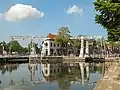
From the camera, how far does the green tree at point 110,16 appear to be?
3038 cm

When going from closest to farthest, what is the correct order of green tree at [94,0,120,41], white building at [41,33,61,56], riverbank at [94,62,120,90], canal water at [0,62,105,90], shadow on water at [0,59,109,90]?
riverbank at [94,62,120,90] → green tree at [94,0,120,41] → canal water at [0,62,105,90] → shadow on water at [0,59,109,90] → white building at [41,33,61,56]

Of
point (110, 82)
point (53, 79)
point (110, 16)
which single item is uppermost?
point (110, 16)

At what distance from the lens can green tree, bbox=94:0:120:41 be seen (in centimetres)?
3038

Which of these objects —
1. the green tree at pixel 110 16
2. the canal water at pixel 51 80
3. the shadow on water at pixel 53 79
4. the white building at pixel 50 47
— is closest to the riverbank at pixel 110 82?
the green tree at pixel 110 16

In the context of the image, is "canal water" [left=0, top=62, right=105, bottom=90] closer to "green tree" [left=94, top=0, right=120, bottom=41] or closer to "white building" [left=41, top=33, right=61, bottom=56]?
"green tree" [left=94, top=0, right=120, bottom=41]

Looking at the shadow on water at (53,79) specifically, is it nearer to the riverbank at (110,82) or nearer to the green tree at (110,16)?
the green tree at (110,16)

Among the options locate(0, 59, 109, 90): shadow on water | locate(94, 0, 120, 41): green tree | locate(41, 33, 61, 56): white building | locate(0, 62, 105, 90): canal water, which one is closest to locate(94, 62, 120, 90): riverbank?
locate(94, 0, 120, 41): green tree

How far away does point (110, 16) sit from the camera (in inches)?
1248

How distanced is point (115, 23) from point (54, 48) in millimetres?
130614

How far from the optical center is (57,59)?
127250 mm

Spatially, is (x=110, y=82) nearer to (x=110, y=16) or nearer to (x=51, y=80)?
(x=110, y=16)

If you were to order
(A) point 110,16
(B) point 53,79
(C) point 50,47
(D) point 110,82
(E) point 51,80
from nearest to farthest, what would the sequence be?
1. (D) point 110,82
2. (A) point 110,16
3. (E) point 51,80
4. (B) point 53,79
5. (C) point 50,47

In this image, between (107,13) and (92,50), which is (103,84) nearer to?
(107,13)

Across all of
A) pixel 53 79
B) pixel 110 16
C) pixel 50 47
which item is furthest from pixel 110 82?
pixel 50 47
